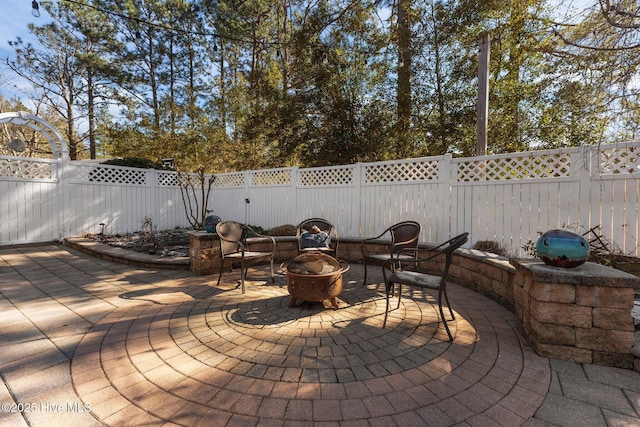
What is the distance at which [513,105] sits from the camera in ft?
21.8

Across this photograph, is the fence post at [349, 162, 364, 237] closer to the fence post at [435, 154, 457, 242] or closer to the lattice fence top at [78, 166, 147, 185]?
the fence post at [435, 154, 457, 242]

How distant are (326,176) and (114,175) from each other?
5646 millimetres

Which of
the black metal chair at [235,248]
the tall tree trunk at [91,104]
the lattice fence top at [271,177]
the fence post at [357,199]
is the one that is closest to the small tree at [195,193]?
the lattice fence top at [271,177]

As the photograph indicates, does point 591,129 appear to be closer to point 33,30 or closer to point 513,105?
point 513,105

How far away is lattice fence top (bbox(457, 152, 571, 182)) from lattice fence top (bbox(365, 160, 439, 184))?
1.46 ft

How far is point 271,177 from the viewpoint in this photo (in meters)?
6.88

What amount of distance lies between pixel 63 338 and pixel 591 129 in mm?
8842

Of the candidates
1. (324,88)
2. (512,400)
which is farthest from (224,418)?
(324,88)

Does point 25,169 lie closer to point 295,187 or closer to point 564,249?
point 295,187

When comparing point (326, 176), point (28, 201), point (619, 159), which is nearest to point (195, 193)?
point (28, 201)

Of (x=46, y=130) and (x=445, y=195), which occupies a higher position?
(x=46, y=130)

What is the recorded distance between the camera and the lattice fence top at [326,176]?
5535 millimetres

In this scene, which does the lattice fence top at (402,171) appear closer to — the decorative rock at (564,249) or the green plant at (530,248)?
the green plant at (530,248)

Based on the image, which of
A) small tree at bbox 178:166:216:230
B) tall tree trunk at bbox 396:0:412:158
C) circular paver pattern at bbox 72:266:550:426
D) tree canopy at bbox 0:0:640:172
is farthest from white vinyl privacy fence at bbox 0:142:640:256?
tall tree trunk at bbox 396:0:412:158
